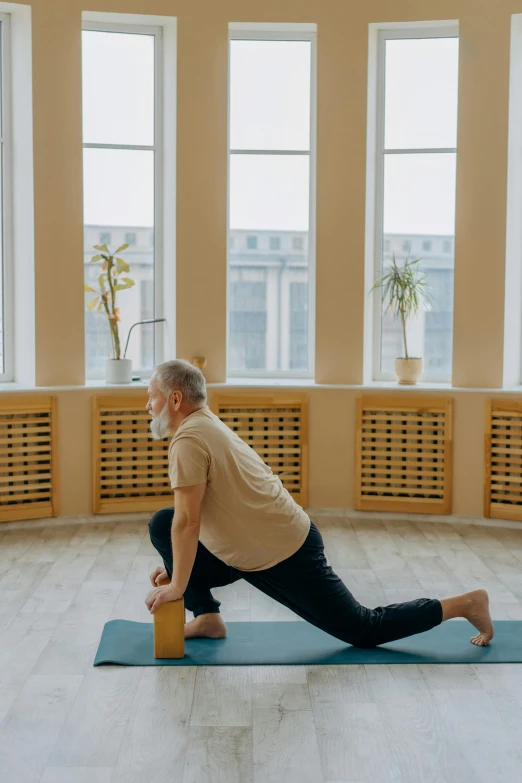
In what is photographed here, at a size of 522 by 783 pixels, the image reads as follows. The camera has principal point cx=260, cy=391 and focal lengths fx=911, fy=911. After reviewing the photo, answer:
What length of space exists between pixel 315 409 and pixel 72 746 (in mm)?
3311

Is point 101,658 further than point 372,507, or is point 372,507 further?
point 372,507

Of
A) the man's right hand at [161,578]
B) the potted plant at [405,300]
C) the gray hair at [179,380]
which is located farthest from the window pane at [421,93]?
the man's right hand at [161,578]

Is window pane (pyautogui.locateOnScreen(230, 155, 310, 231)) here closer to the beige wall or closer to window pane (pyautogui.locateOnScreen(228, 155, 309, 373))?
window pane (pyautogui.locateOnScreen(228, 155, 309, 373))

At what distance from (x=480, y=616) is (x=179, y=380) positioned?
53.9 inches

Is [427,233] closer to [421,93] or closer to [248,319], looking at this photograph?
[421,93]

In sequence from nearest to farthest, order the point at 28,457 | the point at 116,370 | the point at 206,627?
the point at 206,627 < the point at 28,457 < the point at 116,370

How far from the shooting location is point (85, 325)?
18.7 feet

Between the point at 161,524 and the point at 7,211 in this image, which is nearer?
the point at 161,524

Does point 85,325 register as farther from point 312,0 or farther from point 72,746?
point 72,746

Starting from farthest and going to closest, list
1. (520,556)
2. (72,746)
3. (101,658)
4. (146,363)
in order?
1. (146,363)
2. (520,556)
3. (101,658)
4. (72,746)

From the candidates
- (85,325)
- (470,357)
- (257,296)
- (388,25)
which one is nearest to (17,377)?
(85,325)

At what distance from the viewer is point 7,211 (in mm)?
5645

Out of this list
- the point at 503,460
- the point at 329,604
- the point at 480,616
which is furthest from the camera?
the point at 503,460

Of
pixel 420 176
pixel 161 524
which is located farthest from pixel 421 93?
pixel 161 524
